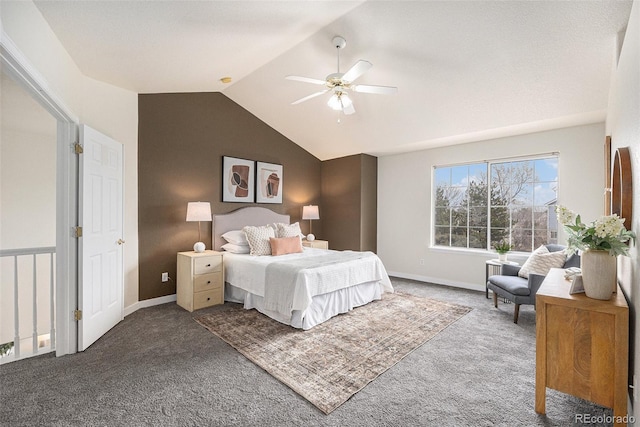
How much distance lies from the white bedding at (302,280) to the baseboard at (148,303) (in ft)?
2.77

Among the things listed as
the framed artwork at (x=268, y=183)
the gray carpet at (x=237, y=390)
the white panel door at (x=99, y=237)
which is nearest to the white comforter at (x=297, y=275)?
the gray carpet at (x=237, y=390)

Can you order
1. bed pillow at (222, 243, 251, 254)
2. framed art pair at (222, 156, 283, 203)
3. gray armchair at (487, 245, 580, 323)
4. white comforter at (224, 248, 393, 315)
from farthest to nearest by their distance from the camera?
framed art pair at (222, 156, 283, 203) < bed pillow at (222, 243, 251, 254) < gray armchair at (487, 245, 580, 323) < white comforter at (224, 248, 393, 315)

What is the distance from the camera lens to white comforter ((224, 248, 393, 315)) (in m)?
3.12

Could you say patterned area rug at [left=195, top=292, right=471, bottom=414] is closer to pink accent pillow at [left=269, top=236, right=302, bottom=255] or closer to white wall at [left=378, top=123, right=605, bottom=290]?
pink accent pillow at [left=269, top=236, right=302, bottom=255]

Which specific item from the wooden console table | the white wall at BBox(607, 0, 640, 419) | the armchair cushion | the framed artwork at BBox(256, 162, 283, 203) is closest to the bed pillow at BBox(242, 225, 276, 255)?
the framed artwork at BBox(256, 162, 283, 203)

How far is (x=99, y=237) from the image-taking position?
2910 mm

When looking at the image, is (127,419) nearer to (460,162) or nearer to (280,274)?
(280,274)

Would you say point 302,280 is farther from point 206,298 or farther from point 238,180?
point 238,180

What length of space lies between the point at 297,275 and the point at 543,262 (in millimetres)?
2907

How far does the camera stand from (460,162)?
196 inches

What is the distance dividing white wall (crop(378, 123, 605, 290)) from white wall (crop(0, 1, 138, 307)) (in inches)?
168

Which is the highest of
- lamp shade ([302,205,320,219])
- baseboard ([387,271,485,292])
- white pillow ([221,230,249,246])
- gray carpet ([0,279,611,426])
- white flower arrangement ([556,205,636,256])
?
lamp shade ([302,205,320,219])

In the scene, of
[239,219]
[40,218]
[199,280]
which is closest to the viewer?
[40,218]

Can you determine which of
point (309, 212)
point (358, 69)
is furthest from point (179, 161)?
point (358, 69)
